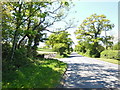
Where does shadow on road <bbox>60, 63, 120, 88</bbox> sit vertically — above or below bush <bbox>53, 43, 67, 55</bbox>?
below

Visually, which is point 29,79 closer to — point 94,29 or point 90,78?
point 90,78

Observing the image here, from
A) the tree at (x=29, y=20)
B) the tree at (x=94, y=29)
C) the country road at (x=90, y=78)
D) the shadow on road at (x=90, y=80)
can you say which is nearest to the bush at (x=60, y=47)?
the tree at (x=94, y=29)

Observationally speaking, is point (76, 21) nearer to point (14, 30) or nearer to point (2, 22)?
point (14, 30)

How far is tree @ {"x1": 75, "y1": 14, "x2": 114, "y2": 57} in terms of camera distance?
27000mm

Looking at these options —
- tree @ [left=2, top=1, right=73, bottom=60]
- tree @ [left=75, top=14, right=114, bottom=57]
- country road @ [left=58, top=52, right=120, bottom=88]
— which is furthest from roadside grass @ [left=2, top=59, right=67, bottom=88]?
tree @ [left=75, top=14, right=114, bottom=57]

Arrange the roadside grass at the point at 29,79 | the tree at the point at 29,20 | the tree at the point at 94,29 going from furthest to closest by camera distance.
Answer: the tree at the point at 94,29 < the tree at the point at 29,20 < the roadside grass at the point at 29,79

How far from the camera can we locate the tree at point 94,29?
27.0m

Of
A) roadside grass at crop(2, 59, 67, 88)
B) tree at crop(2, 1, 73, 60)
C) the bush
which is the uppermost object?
tree at crop(2, 1, 73, 60)

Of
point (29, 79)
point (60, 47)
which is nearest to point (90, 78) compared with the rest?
point (29, 79)

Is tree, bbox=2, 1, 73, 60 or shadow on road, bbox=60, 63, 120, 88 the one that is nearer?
shadow on road, bbox=60, 63, 120, 88

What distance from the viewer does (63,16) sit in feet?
48.3

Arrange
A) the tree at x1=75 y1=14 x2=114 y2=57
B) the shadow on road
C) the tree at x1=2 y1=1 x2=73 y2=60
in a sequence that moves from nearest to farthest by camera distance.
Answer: the shadow on road, the tree at x1=2 y1=1 x2=73 y2=60, the tree at x1=75 y1=14 x2=114 y2=57

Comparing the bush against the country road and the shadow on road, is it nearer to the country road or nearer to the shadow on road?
the country road

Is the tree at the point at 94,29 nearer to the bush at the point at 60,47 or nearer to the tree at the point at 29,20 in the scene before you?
the bush at the point at 60,47
